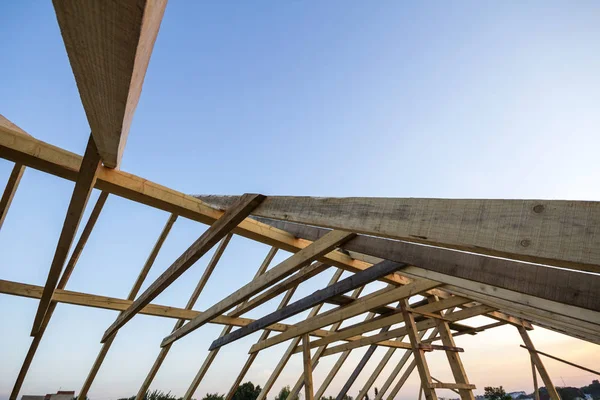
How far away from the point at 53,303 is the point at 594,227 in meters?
5.63

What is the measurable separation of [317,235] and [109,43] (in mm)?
2811

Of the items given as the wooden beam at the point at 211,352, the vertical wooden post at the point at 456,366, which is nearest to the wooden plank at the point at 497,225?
the vertical wooden post at the point at 456,366

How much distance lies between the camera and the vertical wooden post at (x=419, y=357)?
3.71 meters

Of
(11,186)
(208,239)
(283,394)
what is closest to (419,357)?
(208,239)

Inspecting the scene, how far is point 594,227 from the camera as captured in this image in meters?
0.65

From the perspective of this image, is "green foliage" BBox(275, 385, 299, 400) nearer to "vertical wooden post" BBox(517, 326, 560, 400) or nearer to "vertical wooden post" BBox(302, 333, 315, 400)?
"vertical wooden post" BBox(302, 333, 315, 400)

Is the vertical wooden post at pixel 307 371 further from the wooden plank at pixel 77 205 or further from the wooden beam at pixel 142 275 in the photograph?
the wooden plank at pixel 77 205

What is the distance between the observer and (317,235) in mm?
3426

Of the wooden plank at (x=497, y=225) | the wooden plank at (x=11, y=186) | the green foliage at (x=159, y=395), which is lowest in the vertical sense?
the green foliage at (x=159, y=395)

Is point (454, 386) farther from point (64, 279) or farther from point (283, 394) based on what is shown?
point (283, 394)

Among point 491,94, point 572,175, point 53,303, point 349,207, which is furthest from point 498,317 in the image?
point 53,303

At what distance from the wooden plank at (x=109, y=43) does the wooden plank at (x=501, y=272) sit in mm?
2190

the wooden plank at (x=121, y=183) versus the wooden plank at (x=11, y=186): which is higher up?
the wooden plank at (x=121, y=183)

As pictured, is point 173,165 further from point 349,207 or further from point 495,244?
point 495,244
